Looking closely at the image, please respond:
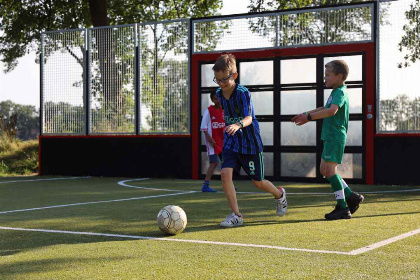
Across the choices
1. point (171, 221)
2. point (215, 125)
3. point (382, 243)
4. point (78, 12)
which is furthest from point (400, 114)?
point (78, 12)

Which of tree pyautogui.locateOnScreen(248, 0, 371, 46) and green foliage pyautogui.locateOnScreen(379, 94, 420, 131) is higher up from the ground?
tree pyautogui.locateOnScreen(248, 0, 371, 46)

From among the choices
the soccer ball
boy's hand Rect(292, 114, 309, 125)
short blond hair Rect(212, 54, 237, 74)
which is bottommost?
the soccer ball

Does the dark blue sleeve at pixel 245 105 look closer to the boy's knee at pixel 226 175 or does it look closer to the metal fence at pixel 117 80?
the boy's knee at pixel 226 175

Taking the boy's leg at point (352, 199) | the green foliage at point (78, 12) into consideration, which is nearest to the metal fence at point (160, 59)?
the boy's leg at point (352, 199)

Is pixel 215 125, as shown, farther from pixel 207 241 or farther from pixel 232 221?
pixel 207 241

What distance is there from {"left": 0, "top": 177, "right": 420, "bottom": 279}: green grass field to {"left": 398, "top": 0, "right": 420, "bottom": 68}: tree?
4399mm

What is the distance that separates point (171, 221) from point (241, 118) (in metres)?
1.52

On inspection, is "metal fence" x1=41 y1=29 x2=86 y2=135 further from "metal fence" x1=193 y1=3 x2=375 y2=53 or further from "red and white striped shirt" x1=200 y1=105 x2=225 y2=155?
"red and white striped shirt" x1=200 y1=105 x2=225 y2=155

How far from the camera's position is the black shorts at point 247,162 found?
7.14 m

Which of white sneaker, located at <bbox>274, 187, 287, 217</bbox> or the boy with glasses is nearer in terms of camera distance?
the boy with glasses

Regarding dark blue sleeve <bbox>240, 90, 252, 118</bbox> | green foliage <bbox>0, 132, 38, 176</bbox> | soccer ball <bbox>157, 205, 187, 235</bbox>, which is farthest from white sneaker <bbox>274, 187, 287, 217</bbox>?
green foliage <bbox>0, 132, 38, 176</bbox>

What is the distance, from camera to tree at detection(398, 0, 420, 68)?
1368 cm

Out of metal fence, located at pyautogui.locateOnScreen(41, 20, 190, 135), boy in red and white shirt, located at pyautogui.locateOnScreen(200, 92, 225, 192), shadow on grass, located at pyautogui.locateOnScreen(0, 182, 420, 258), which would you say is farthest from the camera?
metal fence, located at pyautogui.locateOnScreen(41, 20, 190, 135)

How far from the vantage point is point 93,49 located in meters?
17.8
